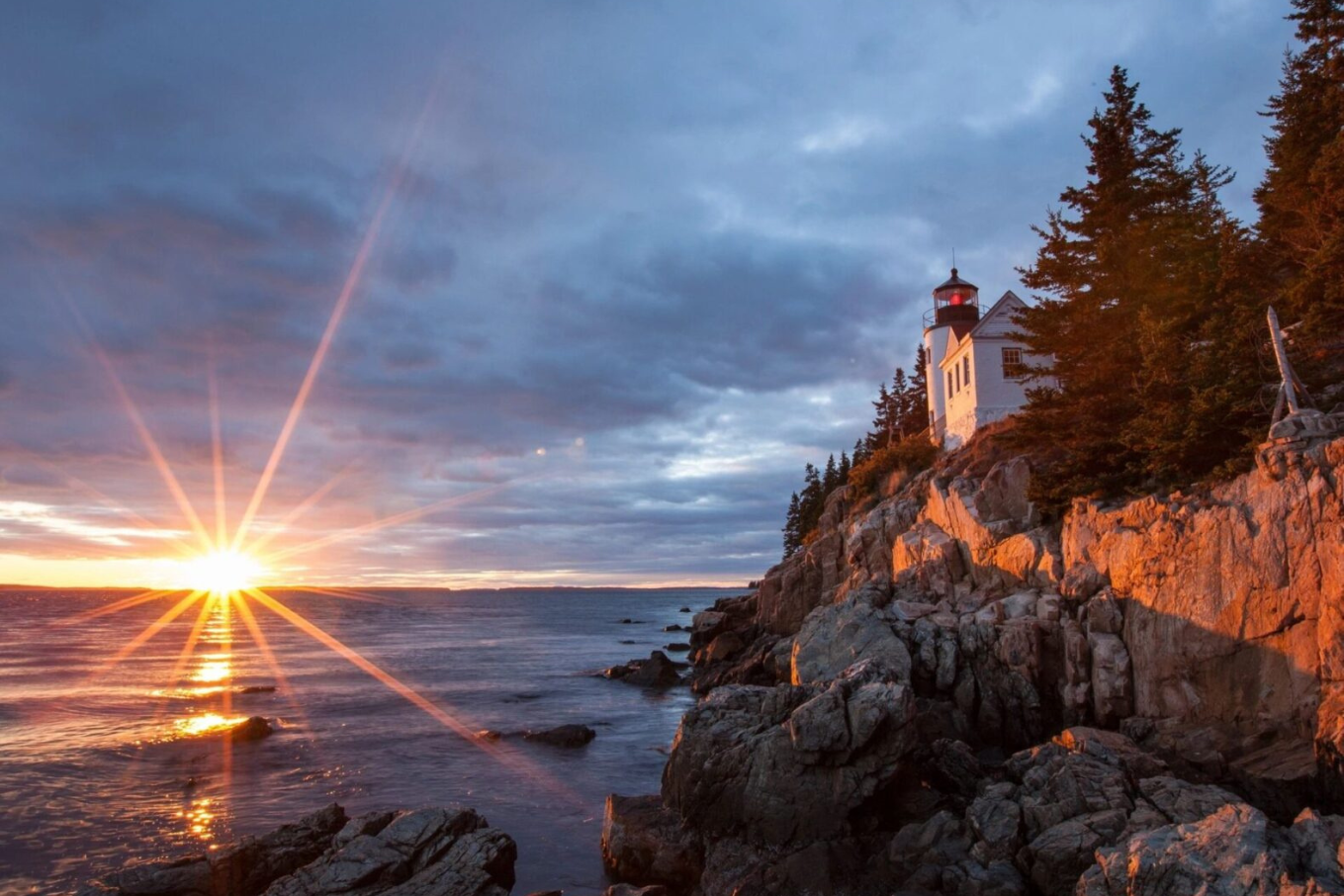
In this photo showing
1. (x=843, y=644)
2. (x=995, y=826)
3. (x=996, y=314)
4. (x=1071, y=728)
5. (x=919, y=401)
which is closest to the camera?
(x=995, y=826)

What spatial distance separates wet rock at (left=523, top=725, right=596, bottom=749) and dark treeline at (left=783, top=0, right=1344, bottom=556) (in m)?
16.3

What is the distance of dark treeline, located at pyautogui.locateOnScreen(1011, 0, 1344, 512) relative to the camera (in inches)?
719

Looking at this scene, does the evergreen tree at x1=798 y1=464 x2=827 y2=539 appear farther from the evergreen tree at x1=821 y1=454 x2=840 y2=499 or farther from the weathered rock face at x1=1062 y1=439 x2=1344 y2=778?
the weathered rock face at x1=1062 y1=439 x2=1344 y2=778

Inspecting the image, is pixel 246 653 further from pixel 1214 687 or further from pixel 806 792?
pixel 1214 687

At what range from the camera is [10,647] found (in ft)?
184

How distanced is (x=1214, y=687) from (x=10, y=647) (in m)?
74.6

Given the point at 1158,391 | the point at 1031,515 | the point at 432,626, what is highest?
the point at 1158,391

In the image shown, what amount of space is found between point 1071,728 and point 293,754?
857 inches

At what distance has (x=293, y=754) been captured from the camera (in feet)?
75.1

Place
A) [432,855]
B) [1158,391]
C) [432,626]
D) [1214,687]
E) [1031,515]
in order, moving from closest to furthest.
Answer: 1. [432,855]
2. [1214,687]
3. [1158,391]
4. [1031,515]
5. [432,626]

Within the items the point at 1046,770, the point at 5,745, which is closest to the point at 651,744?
the point at 1046,770

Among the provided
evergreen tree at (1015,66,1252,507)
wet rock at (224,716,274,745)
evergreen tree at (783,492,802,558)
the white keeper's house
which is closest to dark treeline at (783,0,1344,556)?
evergreen tree at (1015,66,1252,507)

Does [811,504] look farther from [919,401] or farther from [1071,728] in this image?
[1071,728]

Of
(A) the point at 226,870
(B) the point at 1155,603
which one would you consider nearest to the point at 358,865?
(A) the point at 226,870
